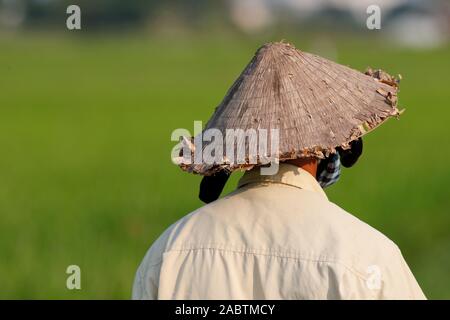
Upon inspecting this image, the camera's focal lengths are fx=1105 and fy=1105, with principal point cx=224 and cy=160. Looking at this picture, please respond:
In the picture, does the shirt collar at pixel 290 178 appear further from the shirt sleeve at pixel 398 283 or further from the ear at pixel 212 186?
the shirt sleeve at pixel 398 283

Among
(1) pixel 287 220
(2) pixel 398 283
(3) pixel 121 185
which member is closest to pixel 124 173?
(3) pixel 121 185

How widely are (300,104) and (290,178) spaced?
0.62 feet

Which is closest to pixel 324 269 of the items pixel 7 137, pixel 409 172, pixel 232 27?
pixel 409 172

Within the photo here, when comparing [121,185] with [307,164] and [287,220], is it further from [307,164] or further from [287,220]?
[287,220]

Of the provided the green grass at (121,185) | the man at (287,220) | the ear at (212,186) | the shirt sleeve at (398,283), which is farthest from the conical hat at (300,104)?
the green grass at (121,185)

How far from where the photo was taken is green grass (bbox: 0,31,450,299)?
7.28m

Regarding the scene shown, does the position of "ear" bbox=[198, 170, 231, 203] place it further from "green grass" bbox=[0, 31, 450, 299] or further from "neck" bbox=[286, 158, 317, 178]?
"green grass" bbox=[0, 31, 450, 299]

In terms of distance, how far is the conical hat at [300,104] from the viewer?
2.76m

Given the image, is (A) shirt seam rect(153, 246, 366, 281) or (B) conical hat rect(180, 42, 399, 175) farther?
(B) conical hat rect(180, 42, 399, 175)

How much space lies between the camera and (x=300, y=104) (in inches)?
110

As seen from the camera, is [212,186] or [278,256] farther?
[212,186]

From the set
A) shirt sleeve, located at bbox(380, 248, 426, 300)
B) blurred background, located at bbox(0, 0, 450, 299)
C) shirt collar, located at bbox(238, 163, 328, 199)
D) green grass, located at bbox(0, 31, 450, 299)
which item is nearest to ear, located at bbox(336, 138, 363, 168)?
shirt collar, located at bbox(238, 163, 328, 199)

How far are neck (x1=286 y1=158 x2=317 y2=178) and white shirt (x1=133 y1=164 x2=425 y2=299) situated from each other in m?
0.04
